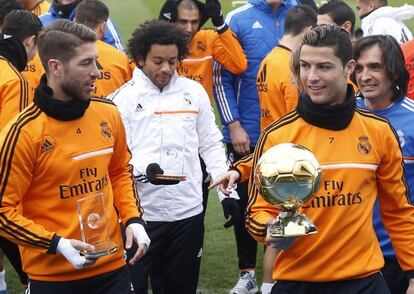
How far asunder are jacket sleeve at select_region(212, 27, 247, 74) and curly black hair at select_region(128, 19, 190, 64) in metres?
1.47

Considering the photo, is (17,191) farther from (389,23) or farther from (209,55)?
(389,23)

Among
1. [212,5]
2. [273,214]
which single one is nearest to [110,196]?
[273,214]

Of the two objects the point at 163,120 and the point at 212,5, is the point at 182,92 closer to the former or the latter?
the point at 163,120

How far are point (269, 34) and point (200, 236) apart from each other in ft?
7.89

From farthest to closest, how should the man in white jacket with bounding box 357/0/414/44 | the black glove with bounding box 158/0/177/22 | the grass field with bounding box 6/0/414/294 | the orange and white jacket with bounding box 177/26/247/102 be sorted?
the man in white jacket with bounding box 357/0/414/44
the grass field with bounding box 6/0/414/294
the orange and white jacket with bounding box 177/26/247/102
the black glove with bounding box 158/0/177/22

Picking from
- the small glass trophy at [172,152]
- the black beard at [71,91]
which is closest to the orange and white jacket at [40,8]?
the small glass trophy at [172,152]

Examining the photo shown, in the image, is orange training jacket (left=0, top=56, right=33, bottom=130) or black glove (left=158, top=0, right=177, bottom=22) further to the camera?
black glove (left=158, top=0, right=177, bottom=22)

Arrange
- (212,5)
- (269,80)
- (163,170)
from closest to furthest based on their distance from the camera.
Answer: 1. (163,170)
2. (269,80)
3. (212,5)

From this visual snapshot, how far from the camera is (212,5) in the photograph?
724cm

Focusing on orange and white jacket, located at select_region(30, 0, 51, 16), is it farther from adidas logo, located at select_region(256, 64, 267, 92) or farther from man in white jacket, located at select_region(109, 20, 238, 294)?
man in white jacket, located at select_region(109, 20, 238, 294)

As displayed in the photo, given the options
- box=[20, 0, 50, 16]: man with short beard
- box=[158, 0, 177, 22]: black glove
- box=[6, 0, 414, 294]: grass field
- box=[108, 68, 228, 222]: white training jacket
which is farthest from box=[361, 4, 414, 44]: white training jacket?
box=[20, 0, 50, 16]: man with short beard

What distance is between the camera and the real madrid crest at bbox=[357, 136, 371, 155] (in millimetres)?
4176

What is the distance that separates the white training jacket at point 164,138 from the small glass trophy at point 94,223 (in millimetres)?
1154

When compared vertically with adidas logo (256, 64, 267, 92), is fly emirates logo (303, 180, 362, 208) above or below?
above
